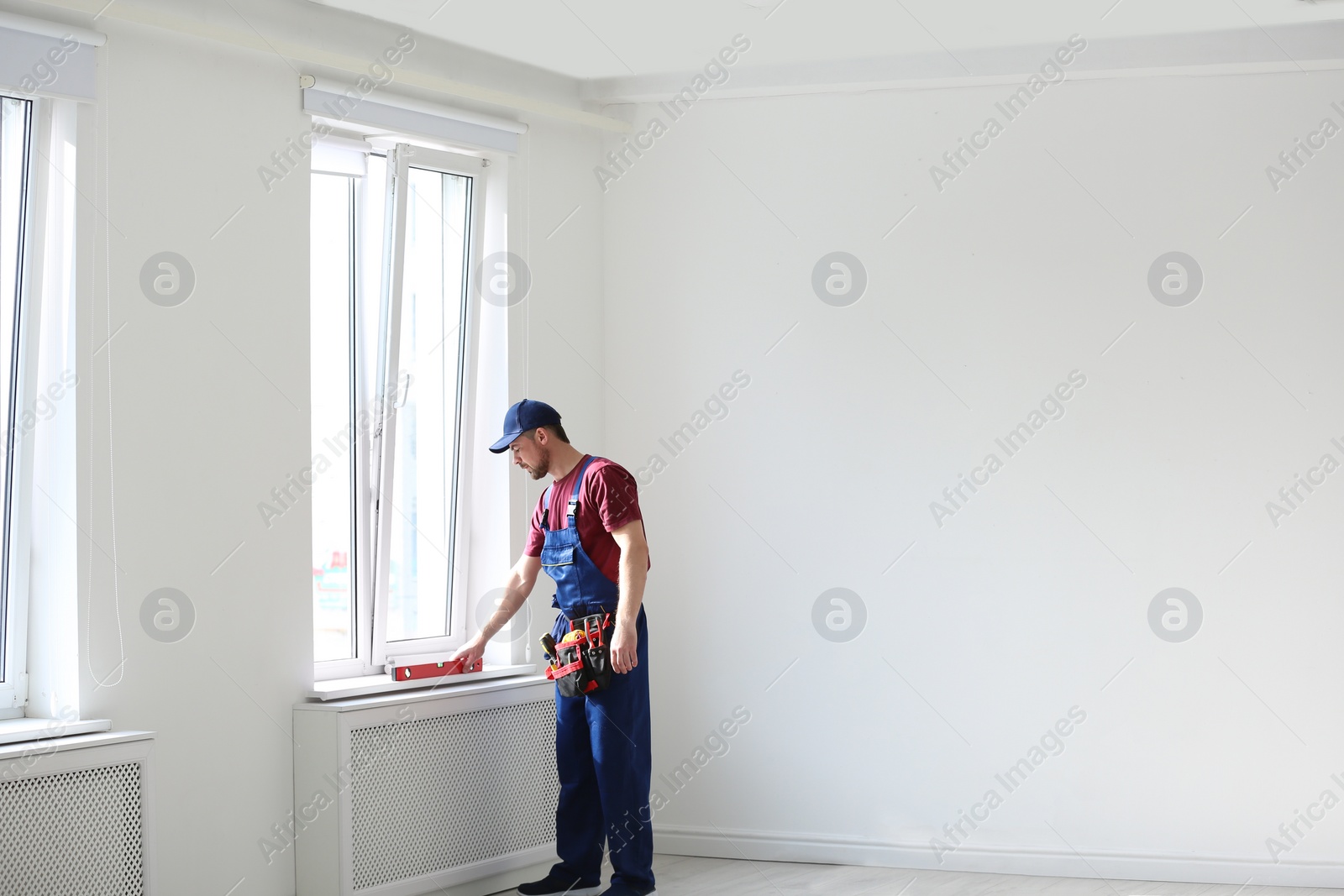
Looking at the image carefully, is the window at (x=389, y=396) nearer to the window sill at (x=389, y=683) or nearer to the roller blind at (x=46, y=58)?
the window sill at (x=389, y=683)

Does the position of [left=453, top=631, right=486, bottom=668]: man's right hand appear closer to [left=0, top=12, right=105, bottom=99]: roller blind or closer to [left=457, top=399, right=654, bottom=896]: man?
[left=457, top=399, right=654, bottom=896]: man

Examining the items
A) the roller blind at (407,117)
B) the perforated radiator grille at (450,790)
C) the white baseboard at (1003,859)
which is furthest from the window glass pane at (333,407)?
the white baseboard at (1003,859)

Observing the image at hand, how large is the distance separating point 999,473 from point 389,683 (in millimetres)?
2386

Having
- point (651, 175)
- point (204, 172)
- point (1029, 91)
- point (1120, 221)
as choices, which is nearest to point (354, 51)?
point (204, 172)

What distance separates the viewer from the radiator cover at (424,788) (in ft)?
12.0

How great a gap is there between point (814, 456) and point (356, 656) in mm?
1906

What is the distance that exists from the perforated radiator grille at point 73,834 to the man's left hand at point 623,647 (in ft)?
4.57

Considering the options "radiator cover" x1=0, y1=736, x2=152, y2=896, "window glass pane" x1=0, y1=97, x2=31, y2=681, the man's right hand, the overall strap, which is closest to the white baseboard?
the man's right hand

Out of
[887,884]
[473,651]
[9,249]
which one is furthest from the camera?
[887,884]

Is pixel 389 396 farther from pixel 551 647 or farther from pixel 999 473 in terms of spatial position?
pixel 999 473

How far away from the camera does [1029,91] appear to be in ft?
14.5

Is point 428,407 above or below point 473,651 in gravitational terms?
above

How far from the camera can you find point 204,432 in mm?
3559

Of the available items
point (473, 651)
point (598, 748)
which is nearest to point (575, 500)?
point (473, 651)
